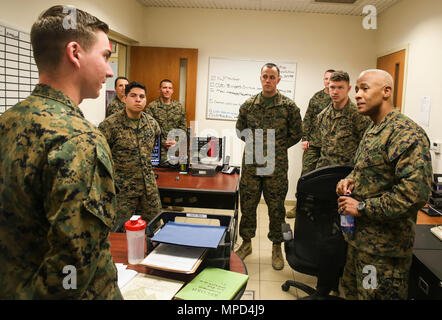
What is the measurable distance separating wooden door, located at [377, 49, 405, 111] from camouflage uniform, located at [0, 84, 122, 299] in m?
3.99

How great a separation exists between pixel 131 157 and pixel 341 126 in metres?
1.85

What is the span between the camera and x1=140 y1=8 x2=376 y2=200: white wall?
4.70m

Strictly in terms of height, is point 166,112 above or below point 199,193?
above

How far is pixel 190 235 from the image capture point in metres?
1.28

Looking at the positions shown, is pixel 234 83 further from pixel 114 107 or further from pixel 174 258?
pixel 174 258

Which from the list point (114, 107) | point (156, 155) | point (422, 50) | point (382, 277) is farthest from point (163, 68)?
point (382, 277)

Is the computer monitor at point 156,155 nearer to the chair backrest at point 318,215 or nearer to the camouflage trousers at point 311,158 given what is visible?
the chair backrest at point 318,215

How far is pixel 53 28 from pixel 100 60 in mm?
129

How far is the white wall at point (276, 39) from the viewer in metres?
4.70

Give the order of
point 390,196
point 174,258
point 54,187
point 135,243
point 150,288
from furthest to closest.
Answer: point 390,196 → point 135,243 → point 174,258 → point 150,288 → point 54,187

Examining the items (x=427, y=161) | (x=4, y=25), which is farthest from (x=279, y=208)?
(x=4, y=25)

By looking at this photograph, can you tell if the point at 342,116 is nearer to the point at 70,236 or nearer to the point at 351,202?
the point at 351,202

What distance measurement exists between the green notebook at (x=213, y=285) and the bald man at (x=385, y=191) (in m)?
0.77

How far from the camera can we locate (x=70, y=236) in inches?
27.2
